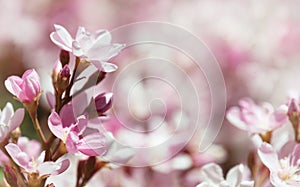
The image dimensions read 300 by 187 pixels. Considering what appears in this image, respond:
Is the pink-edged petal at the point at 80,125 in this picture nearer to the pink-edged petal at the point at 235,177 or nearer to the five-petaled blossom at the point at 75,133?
the five-petaled blossom at the point at 75,133

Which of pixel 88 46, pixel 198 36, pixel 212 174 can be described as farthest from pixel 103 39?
pixel 198 36

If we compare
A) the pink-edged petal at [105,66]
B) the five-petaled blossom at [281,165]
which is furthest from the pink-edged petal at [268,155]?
the pink-edged petal at [105,66]

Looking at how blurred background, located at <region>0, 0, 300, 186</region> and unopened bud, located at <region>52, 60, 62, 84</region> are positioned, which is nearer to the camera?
unopened bud, located at <region>52, 60, 62, 84</region>

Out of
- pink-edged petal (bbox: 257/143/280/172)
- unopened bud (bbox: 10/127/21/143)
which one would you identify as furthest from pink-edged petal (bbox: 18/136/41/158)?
pink-edged petal (bbox: 257/143/280/172)

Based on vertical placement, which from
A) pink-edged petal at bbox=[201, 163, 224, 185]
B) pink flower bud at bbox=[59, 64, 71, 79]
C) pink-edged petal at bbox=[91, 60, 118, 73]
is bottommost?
pink-edged petal at bbox=[201, 163, 224, 185]

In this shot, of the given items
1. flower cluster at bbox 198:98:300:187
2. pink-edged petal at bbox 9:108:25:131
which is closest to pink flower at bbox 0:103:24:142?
pink-edged petal at bbox 9:108:25:131

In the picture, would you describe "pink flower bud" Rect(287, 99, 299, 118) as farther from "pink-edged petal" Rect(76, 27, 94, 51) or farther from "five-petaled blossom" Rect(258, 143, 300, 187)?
"pink-edged petal" Rect(76, 27, 94, 51)

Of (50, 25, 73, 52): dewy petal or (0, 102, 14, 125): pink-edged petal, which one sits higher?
(50, 25, 73, 52): dewy petal

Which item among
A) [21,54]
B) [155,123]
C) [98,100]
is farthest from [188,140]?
[21,54]
